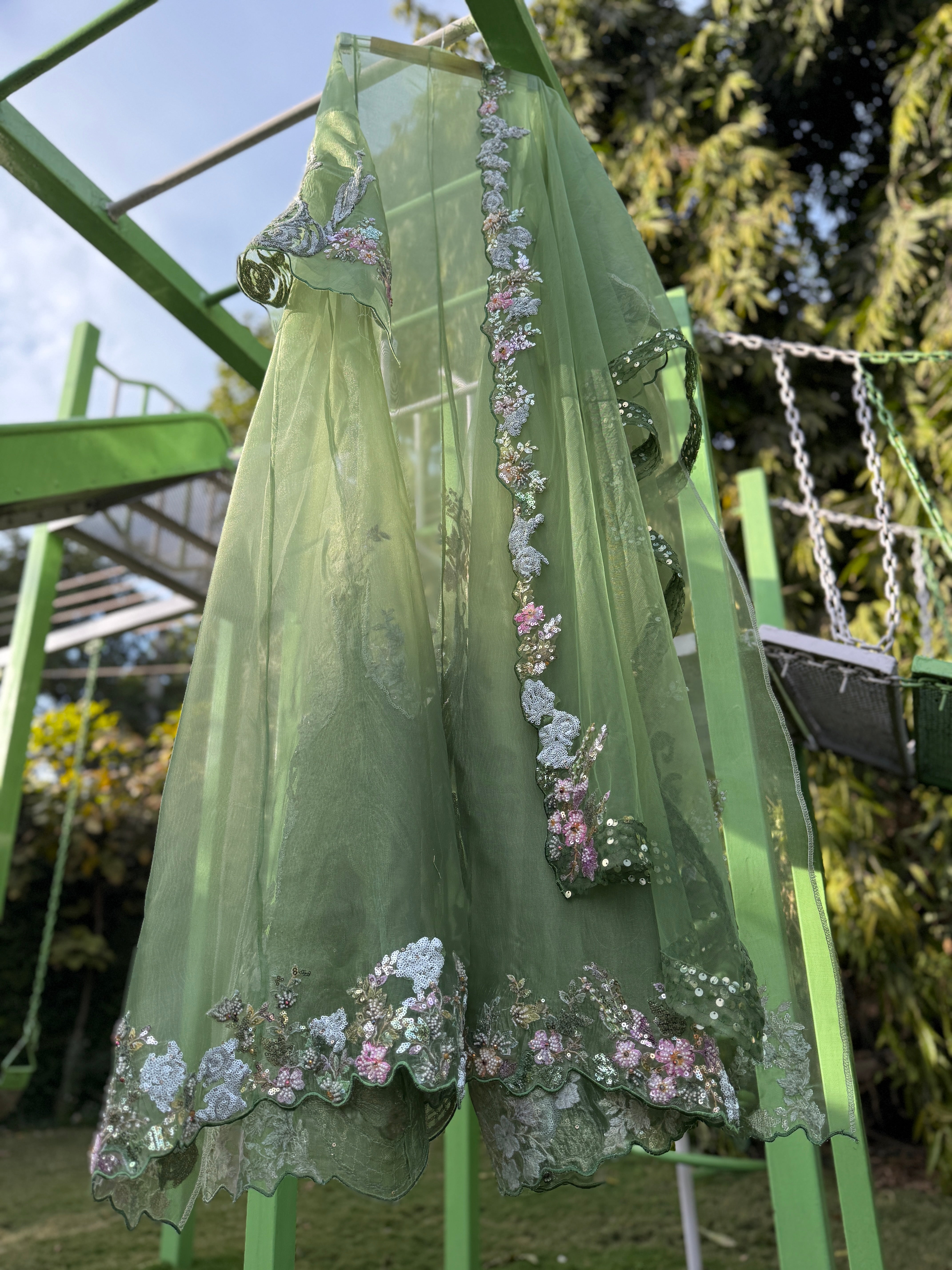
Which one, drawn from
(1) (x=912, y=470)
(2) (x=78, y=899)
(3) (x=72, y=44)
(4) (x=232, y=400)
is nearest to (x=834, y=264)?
(1) (x=912, y=470)

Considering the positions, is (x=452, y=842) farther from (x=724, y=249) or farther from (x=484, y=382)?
(x=724, y=249)

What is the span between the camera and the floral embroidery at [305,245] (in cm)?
111

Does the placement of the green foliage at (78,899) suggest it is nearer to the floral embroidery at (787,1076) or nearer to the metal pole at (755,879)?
the metal pole at (755,879)

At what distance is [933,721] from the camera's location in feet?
5.96

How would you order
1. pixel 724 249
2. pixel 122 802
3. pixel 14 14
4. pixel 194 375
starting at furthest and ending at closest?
pixel 194 375 < pixel 122 802 < pixel 724 249 < pixel 14 14

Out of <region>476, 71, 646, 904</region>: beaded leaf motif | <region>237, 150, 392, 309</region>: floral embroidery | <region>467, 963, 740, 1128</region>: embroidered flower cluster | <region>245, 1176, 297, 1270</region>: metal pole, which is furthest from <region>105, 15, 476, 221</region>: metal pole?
<region>245, 1176, 297, 1270</region>: metal pole

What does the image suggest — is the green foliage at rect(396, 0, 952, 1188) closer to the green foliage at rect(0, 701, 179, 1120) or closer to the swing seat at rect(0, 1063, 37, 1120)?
the swing seat at rect(0, 1063, 37, 1120)

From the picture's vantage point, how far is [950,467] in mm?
3742

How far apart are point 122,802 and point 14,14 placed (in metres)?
3.82

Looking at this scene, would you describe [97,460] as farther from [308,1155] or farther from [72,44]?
[308,1155]

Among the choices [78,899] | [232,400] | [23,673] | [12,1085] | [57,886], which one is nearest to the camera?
[23,673]

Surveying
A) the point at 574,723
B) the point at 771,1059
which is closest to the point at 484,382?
the point at 574,723

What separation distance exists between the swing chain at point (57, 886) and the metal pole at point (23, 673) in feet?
1.71

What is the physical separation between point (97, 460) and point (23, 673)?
608 millimetres
